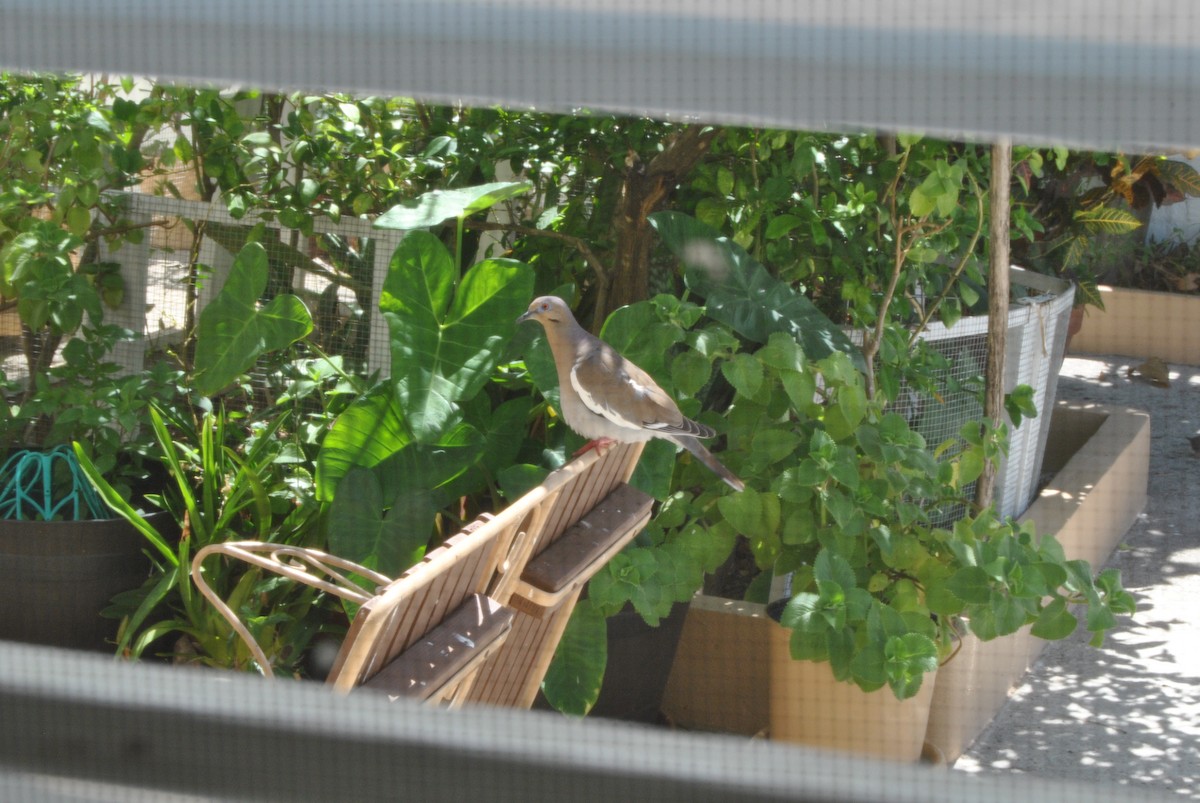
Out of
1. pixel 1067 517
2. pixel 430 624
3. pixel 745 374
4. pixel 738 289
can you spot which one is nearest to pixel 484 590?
pixel 430 624

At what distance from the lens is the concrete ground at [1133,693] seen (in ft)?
9.14

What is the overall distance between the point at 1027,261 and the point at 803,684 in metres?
3.00

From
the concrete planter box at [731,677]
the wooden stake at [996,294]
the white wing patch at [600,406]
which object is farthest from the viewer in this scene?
the wooden stake at [996,294]

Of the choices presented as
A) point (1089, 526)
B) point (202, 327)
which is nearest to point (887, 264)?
point (1089, 526)

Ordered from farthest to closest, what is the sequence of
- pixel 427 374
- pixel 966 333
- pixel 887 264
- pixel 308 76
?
pixel 966 333 < pixel 887 264 < pixel 427 374 < pixel 308 76

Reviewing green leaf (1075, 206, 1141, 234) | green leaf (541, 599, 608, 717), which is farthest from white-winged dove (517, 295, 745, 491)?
green leaf (1075, 206, 1141, 234)

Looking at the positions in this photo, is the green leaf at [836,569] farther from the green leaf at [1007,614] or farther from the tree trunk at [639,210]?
the tree trunk at [639,210]

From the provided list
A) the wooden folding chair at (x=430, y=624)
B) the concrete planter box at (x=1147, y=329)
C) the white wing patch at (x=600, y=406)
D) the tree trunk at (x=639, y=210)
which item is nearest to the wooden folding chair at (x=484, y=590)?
the wooden folding chair at (x=430, y=624)

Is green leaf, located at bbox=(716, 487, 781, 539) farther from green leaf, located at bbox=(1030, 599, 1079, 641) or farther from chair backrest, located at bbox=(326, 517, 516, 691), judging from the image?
chair backrest, located at bbox=(326, 517, 516, 691)

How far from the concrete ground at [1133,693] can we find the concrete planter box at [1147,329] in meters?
1.92

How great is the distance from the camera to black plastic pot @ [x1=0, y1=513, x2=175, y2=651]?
2621mm

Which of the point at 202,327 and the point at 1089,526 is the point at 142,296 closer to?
the point at 202,327

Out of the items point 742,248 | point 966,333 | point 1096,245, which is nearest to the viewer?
point 742,248

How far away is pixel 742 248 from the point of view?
2896mm
